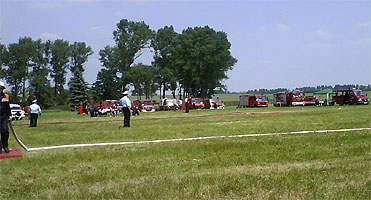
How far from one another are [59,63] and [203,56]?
3509 centimetres

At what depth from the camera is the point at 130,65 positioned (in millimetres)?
82938

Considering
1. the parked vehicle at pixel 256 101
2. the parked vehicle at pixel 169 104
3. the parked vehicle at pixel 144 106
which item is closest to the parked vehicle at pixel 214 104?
the parked vehicle at pixel 256 101

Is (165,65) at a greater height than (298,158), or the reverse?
(165,65)

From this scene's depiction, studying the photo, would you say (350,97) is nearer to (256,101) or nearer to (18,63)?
(256,101)

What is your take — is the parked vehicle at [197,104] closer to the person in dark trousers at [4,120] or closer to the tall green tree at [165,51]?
the tall green tree at [165,51]

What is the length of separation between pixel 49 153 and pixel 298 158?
587 centimetres

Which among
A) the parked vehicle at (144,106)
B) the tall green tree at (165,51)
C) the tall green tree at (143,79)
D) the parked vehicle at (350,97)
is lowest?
the parked vehicle at (144,106)

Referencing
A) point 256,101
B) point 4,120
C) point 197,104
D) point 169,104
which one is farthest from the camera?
point 169,104

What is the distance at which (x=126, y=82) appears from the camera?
83.2m

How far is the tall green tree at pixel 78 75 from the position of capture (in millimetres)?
79438

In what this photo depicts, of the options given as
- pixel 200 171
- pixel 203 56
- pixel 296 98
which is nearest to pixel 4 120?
pixel 200 171

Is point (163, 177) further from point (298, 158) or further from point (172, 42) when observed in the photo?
point (172, 42)

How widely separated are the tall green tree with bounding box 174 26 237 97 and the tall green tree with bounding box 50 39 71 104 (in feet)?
89.8

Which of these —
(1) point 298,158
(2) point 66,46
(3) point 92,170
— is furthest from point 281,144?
(2) point 66,46
